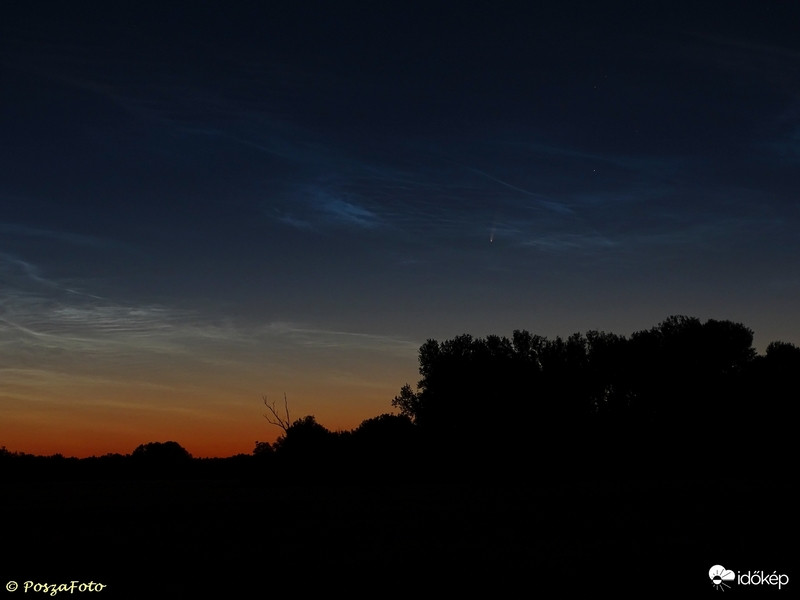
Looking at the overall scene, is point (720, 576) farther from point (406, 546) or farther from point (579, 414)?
point (579, 414)

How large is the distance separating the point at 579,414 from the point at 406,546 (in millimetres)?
58612

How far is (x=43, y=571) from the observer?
60.2ft

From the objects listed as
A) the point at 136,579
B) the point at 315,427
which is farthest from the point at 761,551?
the point at 315,427

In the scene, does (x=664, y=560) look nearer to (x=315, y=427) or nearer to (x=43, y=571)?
(x=43, y=571)

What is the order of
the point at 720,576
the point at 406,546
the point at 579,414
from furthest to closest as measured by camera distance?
the point at 579,414 → the point at 406,546 → the point at 720,576

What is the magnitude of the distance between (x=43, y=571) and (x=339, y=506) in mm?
22545

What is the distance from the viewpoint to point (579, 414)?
78.8 metres

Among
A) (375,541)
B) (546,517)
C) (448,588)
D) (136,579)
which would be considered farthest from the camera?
(546,517)

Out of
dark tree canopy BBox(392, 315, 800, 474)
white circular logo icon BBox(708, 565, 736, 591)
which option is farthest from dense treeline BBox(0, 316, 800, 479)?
white circular logo icon BBox(708, 565, 736, 591)

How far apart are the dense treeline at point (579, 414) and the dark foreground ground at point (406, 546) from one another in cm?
3300

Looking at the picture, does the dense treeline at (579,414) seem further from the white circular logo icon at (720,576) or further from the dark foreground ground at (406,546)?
the white circular logo icon at (720,576)

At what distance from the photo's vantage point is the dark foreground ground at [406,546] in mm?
16734

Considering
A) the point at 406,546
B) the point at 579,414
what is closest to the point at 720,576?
the point at 406,546

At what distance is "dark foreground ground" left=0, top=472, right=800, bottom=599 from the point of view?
1673 cm
